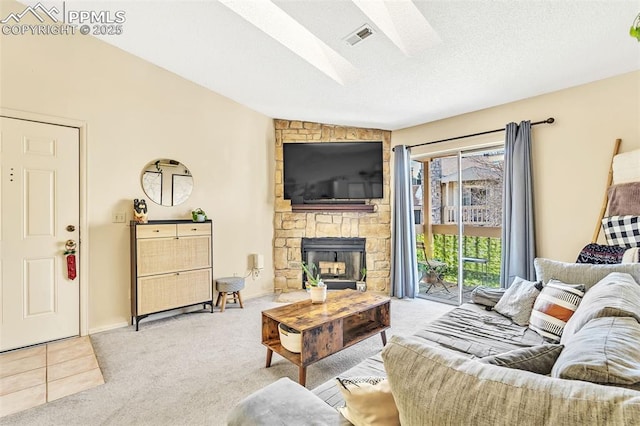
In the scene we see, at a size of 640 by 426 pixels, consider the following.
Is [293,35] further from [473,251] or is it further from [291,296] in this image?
[473,251]

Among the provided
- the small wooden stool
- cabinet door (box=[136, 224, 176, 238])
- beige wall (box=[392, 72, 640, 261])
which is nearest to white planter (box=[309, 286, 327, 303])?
the small wooden stool

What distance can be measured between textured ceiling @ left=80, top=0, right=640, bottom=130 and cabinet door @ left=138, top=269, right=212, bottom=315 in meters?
2.38

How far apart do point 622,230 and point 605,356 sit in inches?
98.1

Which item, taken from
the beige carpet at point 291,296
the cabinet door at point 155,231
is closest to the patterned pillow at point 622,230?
the beige carpet at point 291,296

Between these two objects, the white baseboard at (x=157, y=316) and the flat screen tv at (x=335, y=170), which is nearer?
the white baseboard at (x=157, y=316)

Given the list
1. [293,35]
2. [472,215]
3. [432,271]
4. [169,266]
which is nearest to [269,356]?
[169,266]

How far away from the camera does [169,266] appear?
10.9 feet

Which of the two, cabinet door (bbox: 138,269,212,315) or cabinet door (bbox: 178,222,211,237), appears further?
cabinet door (bbox: 178,222,211,237)

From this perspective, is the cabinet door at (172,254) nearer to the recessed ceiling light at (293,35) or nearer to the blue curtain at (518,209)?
the recessed ceiling light at (293,35)

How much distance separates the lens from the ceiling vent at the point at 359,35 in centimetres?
231

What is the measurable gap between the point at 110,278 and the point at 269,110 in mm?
2879

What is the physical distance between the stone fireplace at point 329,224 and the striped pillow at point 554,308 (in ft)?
8.37

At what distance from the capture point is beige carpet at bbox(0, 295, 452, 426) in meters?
1.81

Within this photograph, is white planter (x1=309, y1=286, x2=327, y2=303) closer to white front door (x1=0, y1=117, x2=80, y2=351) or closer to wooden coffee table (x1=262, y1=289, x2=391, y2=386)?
wooden coffee table (x1=262, y1=289, x2=391, y2=386)
